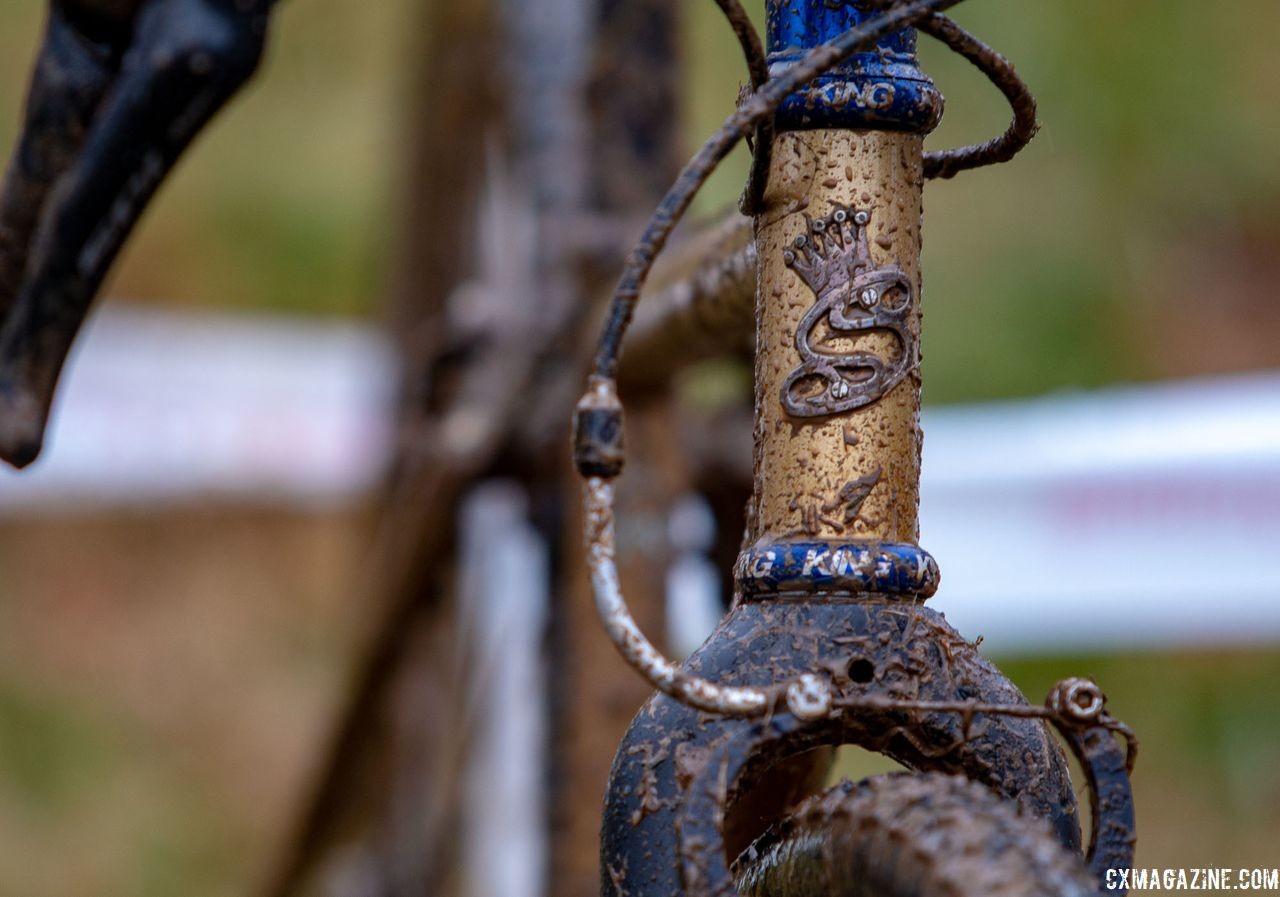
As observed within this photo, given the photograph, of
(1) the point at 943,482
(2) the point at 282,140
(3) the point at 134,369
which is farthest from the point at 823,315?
(2) the point at 282,140

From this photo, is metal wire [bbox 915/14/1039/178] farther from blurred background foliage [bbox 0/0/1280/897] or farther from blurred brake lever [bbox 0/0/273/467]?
blurred background foliage [bbox 0/0/1280/897]

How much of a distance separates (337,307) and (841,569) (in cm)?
479

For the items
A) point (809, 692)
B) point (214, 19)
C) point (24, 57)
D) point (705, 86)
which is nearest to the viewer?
point (809, 692)

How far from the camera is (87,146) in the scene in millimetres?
694

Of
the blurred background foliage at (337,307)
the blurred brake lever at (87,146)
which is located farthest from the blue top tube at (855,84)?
the blurred background foliage at (337,307)

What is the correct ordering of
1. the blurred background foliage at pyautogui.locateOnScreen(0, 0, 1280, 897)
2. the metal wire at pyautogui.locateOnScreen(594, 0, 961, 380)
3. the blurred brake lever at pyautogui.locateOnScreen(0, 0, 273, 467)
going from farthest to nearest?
the blurred background foliage at pyautogui.locateOnScreen(0, 0, 1280, 897) < the blurred brake lever at pyautogui.locateOnScreen(0, 0, 273, 467) < the metal wire at pyautogui.locateOnScreen(594, 0, 961, 380)

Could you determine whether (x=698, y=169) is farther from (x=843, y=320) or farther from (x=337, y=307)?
(x=337, y=307)

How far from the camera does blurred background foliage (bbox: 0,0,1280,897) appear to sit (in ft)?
14.3

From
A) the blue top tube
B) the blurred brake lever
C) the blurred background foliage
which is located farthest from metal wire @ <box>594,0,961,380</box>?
the blurred background foliage

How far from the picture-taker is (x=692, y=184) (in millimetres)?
521

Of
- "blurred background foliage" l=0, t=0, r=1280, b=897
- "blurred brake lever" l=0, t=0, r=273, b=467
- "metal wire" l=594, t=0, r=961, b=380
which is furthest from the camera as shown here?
"blurred background foliage" l=0, t=0, r=1280, b=897

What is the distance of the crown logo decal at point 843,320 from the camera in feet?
1.82

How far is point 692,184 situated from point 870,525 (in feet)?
0.41

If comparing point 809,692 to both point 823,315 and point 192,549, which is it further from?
point 192,549
